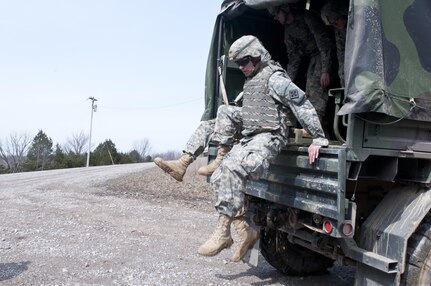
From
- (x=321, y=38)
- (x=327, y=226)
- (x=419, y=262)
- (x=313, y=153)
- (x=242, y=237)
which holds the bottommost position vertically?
(x=242, y=237)

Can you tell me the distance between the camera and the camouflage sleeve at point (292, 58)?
16.7 feet

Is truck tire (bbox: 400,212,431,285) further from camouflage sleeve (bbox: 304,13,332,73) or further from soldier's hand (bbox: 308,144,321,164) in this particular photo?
camouflage sleeve (bbox: 304,13,332,73)

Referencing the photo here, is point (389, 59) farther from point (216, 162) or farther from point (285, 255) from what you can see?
point (285, 255)

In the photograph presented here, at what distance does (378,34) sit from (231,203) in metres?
1.60

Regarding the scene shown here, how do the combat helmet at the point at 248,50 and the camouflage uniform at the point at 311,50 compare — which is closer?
the combat helmet at the point at 248,50

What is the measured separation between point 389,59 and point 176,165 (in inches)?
79.5

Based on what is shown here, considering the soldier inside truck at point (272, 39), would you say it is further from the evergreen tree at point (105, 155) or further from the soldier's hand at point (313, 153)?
the evergreen tree at point (105, 155)

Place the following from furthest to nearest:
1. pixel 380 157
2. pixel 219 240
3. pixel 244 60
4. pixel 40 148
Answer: pixel 40 148 → pixel 244 60 → pixel 219 240 → pixel 380 157

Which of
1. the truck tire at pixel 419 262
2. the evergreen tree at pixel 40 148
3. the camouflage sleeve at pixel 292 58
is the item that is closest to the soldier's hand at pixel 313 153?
the truck tire at pixel 419 262

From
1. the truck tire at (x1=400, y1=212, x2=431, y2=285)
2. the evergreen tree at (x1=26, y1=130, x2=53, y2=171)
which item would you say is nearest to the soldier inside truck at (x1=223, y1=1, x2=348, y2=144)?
Result: the truck tire at (x1=400, y1=212, x2=431, y2=285)

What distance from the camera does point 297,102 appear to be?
11.7ft

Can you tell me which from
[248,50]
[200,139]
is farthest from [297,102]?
[200,139]

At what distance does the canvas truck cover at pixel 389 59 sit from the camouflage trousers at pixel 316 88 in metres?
1.60

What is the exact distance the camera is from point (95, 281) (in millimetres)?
4238
